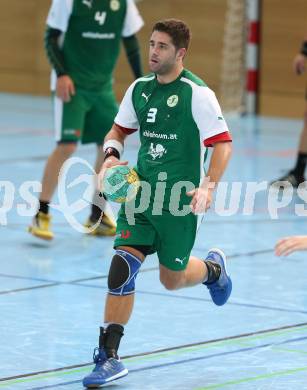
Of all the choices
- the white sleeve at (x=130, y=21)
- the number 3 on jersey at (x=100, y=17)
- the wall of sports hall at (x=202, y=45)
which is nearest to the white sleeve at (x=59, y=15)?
the number 3 on jersey at (x=100, y=17)

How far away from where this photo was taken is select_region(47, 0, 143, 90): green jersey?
31.7ft

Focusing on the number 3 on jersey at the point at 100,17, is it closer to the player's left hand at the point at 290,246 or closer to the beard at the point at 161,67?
the beard at the point at 161,67

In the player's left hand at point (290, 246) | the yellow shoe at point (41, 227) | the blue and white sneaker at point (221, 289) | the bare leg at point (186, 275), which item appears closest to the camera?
the player's left hand at point (290, 246)

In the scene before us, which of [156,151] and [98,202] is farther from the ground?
[156,151]

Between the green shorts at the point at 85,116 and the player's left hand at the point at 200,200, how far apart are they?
3851 mm

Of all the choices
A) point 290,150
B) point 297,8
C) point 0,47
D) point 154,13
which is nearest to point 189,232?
point 290,150

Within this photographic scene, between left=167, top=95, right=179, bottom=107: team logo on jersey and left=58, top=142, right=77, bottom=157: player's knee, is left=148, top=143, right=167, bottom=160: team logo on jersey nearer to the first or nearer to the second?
left=167, top=95, right=179, bottom=107: team logo on jersey

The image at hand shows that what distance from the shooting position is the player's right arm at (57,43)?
961 centimetres

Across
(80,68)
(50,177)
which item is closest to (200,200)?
(50,177)

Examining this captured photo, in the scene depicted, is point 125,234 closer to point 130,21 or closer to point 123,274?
point 123,274

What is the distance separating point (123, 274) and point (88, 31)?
4.02m

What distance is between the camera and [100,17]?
9734mm

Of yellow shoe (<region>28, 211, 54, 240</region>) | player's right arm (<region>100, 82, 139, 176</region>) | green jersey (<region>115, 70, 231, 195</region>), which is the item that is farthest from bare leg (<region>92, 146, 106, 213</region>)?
green jersey (<region>115, 70, 231, 195</region>)

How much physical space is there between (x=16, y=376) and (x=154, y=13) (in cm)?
1319
